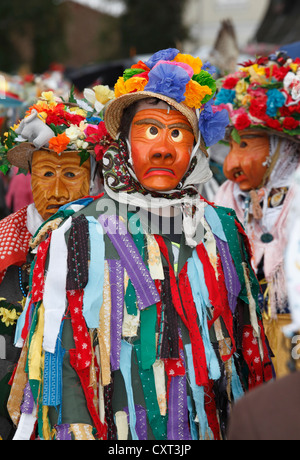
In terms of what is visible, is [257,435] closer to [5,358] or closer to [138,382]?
[138,382]

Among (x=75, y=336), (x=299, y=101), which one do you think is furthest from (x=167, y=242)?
(x=299, y=101)

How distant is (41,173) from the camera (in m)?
3.85

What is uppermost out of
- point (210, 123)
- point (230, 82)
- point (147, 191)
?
point (230, 82)

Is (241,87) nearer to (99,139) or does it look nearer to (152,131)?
(99,139)

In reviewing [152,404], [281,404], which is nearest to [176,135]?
[152,404]

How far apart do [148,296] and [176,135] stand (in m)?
0.77

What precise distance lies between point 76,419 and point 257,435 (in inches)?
45.0

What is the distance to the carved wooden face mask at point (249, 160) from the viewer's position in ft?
14.8

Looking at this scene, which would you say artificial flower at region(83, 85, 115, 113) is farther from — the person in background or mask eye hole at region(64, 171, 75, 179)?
the person in background

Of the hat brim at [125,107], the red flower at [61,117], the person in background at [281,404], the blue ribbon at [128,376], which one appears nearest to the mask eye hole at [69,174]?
the red flower at [61,117]

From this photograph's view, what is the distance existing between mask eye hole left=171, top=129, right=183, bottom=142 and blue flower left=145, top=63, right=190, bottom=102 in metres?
0.14

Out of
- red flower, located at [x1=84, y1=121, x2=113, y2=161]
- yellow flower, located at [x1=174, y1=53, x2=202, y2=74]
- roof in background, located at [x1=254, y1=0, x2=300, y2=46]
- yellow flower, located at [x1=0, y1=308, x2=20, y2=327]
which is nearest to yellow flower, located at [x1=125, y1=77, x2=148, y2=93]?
yellow flower, located at [x1=174, y1=53, x2=202, y2=74]

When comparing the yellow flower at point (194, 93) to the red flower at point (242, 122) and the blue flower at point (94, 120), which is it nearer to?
the blue flower at point (94, 120)

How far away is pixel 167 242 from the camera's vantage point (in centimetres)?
311
